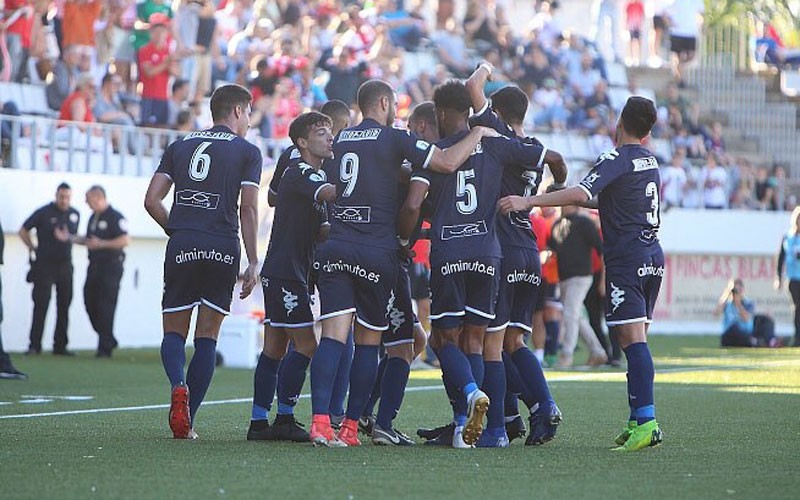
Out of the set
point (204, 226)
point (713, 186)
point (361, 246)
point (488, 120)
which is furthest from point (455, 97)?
point (713, 186)

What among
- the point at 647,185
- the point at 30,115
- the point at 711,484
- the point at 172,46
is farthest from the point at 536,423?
the point at 172,46

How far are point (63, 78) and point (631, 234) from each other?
521 inches

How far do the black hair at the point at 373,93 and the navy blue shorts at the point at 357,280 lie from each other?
0.86m

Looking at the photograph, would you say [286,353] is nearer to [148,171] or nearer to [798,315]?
[148,171]

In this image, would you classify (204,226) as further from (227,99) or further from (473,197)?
(473,197)

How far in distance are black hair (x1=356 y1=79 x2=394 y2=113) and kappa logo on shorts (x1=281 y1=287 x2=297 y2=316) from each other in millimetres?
1260

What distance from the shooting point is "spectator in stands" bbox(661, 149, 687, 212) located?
29859 millimetres

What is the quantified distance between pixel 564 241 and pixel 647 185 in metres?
9.03

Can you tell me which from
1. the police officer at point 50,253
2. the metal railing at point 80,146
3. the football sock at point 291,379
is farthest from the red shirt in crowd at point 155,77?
the football sock at point 291,379

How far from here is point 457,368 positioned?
9633mm

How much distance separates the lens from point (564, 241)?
18.9 meters

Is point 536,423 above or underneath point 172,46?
underneath

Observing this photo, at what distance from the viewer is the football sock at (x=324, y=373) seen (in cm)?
960

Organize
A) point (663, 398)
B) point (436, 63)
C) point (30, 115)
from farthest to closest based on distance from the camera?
point (436, 63), point (30, 115), point (663, 398)
